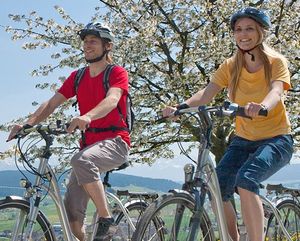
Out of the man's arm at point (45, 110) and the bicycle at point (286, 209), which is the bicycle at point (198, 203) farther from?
the bicycle at point (286, 209)

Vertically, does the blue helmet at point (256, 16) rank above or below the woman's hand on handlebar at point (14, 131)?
above

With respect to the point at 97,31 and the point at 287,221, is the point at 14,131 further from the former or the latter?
the point at 287,221

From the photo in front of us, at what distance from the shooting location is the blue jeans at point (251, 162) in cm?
459

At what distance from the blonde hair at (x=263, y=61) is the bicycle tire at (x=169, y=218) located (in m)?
1.05

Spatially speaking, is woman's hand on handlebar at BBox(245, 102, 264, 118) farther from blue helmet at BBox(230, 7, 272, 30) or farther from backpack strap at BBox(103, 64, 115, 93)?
backpack strap at BBox(103, 64, 115, 93)

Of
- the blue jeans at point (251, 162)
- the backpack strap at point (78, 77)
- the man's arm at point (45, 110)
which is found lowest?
the blue jeans at point (251, 162)

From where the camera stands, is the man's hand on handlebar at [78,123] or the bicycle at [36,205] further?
the bicycle at [36,205]

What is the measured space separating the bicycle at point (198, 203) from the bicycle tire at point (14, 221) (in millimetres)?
819

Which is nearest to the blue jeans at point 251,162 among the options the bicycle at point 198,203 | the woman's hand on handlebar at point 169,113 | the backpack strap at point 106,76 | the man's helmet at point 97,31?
the bicycle at point 198,203

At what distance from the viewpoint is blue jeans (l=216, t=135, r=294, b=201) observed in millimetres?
4591

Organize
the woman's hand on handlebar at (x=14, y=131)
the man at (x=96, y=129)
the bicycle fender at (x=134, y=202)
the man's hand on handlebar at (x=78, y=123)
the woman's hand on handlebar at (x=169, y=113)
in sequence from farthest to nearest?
the bicycle fender at (x=134, y=202) → the woman's hand on handlebar at (x=14, y=131) → the man at (x=96, y=129) → the woman's hand on handlebar at (x=169, y=113) → the man's hand on handlebar at (x=78, y=123)

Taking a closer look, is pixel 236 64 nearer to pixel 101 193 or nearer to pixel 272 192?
pixel 101 193

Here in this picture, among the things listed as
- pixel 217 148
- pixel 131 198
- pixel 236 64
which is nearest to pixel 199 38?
pixel 217 148

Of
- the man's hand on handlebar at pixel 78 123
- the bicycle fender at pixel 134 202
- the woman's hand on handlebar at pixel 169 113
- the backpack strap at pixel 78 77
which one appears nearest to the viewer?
the man's hand on handlebar at pixel 78 123
